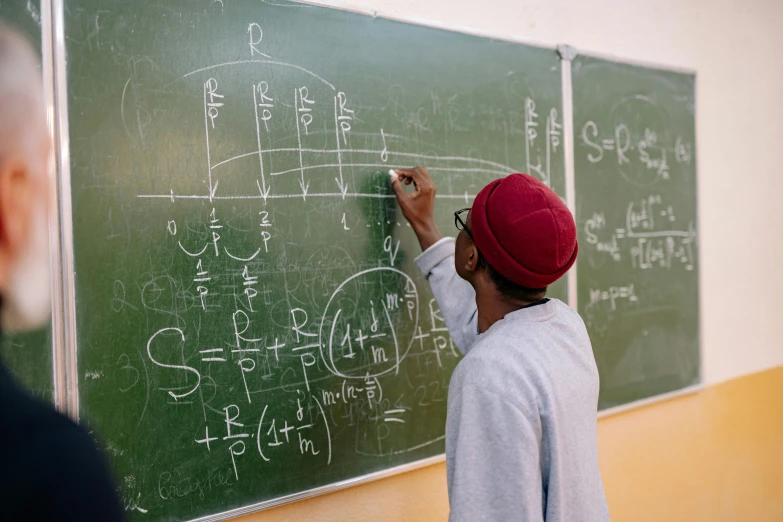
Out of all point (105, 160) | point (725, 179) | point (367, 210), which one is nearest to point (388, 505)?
point (367, 210)

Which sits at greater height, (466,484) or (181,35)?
(181,35)

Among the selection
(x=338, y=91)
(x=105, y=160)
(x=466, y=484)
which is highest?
(x=338, y=91)

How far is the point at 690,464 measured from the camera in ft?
10.6

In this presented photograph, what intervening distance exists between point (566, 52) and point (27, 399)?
249cm

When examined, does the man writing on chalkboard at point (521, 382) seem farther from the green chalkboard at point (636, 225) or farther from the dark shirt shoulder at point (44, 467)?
the green chalkboard at point (636, 225)

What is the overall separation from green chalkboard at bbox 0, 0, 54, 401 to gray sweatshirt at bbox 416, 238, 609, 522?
1.01 meters

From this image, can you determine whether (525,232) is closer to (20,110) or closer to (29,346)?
(20,110)

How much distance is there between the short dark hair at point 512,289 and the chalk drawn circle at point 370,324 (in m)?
0.59

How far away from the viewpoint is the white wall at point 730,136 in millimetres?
2992

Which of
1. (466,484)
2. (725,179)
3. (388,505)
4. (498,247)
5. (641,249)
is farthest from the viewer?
(725,179)

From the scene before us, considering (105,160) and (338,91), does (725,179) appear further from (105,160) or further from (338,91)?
(105,160)

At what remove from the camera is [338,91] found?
6.59 ft

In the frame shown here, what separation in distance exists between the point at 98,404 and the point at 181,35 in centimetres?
103

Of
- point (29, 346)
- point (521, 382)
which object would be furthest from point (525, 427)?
point (29, 346)
